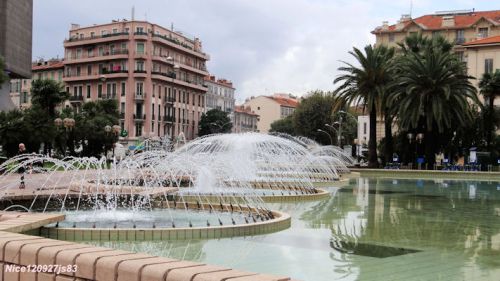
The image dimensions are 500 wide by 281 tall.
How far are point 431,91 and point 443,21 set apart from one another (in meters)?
44.7

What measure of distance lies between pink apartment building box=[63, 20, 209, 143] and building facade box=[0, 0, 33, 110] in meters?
28.7

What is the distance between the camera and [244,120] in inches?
5522

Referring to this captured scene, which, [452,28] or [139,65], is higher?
[452,28]

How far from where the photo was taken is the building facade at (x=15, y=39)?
54312 mm

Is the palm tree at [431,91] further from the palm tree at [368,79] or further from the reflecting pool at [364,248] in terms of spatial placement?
the reflecting pool at [364,248]

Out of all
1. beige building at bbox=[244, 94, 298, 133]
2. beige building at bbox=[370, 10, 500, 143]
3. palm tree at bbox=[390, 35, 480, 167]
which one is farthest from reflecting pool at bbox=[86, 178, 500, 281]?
beige building at bbox=[244, 94, 298, 133]

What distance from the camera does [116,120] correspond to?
2308 inches

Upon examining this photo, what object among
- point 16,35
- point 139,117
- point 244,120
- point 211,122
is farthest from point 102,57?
point 244,120

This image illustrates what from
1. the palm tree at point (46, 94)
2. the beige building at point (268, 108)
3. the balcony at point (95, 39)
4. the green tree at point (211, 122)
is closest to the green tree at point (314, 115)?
the green tree at point (211, 122)

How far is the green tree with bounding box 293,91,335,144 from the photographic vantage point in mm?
96375

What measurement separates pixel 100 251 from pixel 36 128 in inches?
1349

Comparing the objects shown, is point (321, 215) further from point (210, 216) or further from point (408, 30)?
point (408, 30)

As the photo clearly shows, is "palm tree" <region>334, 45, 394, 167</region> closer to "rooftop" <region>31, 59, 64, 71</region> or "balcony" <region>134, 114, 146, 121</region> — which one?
"balcony" <region>134, 114, 146, 121</region>

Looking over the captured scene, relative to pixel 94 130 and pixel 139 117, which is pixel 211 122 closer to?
pixel 139 117
